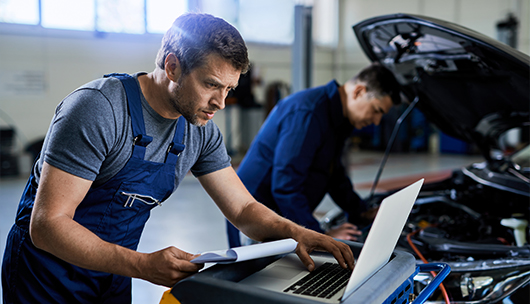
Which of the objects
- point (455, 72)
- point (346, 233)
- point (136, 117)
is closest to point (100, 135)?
point (136, 117)

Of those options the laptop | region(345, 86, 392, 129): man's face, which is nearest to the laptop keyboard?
the laptop

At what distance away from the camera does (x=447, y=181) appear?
2580 millimetres

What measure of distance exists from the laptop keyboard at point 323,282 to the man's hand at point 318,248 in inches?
0.8

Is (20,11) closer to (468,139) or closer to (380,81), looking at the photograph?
(380,81)

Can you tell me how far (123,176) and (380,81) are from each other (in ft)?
4.42

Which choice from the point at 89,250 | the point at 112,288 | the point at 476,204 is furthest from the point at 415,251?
the point at 89,250

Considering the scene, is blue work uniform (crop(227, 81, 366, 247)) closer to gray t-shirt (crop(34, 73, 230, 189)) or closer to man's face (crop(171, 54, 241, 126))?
gray t-shirt (crop(34, 73, 230, 189))

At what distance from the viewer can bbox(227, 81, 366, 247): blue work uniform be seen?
1989 mm

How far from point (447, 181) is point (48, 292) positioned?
2089 mm

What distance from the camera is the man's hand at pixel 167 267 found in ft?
3.00

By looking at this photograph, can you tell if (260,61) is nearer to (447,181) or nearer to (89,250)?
(447,181)

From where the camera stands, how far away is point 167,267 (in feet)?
3.00

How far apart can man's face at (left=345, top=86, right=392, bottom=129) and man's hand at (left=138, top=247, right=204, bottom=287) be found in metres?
1.43

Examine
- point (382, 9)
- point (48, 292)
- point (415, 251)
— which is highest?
point (382, 9)
